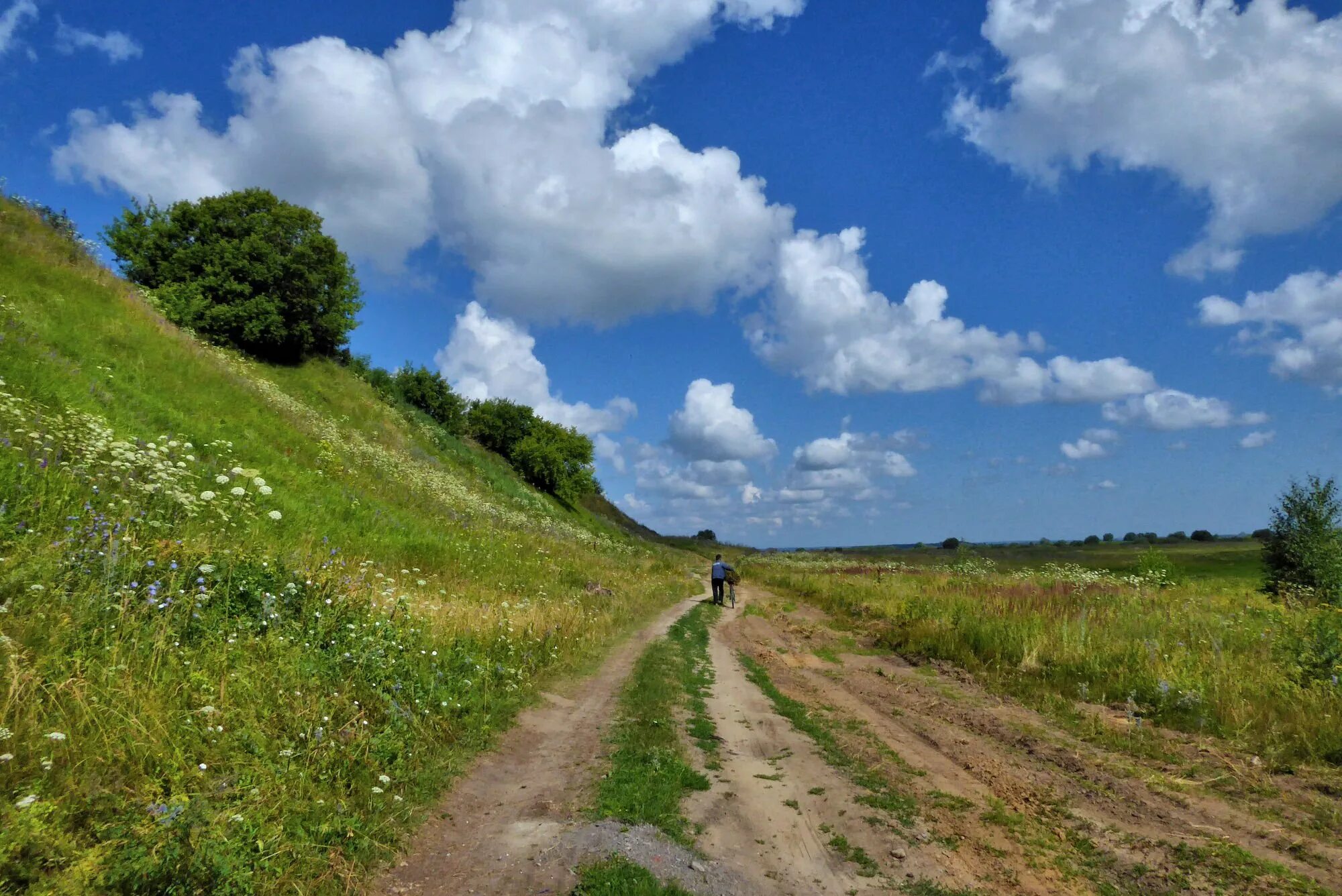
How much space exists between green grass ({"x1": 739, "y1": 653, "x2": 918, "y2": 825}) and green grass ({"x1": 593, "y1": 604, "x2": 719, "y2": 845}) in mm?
1104

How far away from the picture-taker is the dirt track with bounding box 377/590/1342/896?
5.14 metres

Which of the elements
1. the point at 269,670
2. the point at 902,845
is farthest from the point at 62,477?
the point at 902,845

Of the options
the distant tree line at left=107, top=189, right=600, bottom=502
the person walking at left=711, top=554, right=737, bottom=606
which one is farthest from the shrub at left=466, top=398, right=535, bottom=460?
the person walking at left=711, top=554, right=737, bottom=606

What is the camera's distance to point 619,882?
15.6 ft

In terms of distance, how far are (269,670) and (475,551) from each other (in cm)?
1284

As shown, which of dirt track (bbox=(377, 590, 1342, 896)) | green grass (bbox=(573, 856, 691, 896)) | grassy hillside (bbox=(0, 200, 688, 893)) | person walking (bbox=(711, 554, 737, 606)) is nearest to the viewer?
grassy hillside (bbox=(0, 200, 688, 893))

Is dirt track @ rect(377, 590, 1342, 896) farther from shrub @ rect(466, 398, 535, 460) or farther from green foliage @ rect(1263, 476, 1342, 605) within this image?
shrub @ rect(466, 398, 535, 460)

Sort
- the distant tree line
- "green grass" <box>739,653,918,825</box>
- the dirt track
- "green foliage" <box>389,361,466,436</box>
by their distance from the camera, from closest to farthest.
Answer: the dirt track, "green grass" <box>739,653,918,825</box>, the distant tree line, "green foliage" <box>389,361,466,436</box>

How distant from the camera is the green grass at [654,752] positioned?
6133 mm

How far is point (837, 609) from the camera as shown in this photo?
25.2 metres

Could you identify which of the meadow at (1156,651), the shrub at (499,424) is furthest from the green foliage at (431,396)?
the meadow at (1156,651)

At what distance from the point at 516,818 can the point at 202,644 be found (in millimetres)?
3538

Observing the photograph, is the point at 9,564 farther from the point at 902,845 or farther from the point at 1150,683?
the point at 1150,683

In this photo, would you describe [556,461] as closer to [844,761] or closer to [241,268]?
[241,268]
